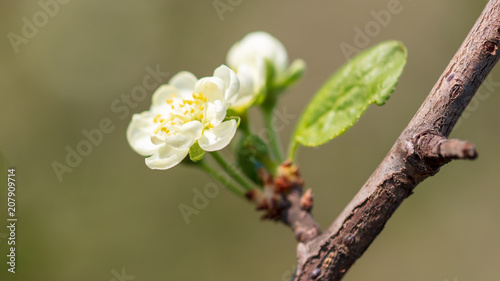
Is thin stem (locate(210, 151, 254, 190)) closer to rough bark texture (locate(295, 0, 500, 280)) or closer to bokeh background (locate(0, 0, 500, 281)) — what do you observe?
rough bark texture (locate(295, 0, 500, 280))

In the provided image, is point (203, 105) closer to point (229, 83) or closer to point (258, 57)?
point (229, 83)

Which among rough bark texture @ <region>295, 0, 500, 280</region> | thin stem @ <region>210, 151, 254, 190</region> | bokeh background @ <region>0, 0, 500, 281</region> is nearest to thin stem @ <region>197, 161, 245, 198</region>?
thin stem @ <region>210, 151, 254, 190</region>

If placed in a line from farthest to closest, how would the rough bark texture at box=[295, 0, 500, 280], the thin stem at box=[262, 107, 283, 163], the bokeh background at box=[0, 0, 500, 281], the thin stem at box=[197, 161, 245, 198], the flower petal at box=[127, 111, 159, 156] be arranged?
the bokeh background at box=[0, 0, 500, 281]
the thin stem at box=[262, 107, 283, 163]
the thin stem at box=[197, 161, 245, 198]
the flower petal at box=[127, 111, 159, 156]
the rough bark texture at box=[295, 0, 500, 280]

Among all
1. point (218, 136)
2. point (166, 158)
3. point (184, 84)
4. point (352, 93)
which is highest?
point (352, 93)

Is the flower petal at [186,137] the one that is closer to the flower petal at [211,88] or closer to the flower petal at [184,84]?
the flower petal at [211,88]

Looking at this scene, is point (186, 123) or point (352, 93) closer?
point (186, 123)

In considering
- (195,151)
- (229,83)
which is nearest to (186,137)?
(195,151)

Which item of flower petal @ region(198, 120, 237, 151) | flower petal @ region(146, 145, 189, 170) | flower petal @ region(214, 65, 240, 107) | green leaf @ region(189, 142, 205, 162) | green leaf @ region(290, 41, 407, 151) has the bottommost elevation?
flower petal @ region(146, 145, 189, 170)
